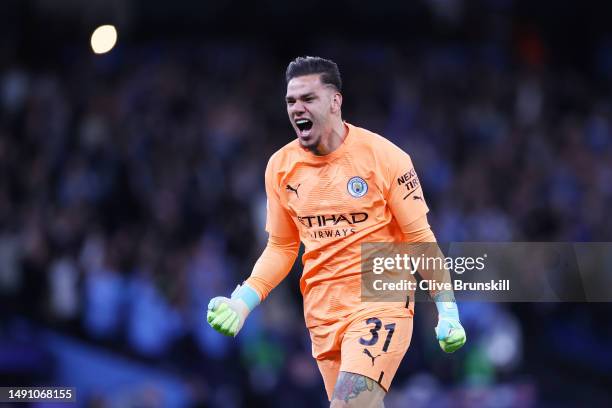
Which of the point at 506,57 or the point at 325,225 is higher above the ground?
the point at 506,57

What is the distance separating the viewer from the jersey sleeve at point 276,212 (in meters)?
7.22

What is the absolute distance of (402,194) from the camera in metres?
6.92

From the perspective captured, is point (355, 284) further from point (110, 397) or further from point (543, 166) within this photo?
point (543, 166)

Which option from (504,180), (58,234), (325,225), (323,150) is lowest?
(325,225)

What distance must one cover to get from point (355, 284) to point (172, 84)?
997cm

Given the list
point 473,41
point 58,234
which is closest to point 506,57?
point 473,41

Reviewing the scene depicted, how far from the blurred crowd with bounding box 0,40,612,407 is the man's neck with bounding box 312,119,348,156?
18.3 feet

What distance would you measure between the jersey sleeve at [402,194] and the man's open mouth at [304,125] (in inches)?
20.8

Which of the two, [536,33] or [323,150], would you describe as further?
[536,33]

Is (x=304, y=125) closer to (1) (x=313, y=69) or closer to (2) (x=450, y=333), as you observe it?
(1) (x=313, y=69)

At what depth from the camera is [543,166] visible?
1620 centimetres

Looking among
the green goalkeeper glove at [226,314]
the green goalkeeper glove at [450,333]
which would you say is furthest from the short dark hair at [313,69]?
the green goalkeeper glove at [450,333]

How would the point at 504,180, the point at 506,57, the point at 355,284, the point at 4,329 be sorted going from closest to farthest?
the point at 355,284 < the point at 4,329 < the point at 504,180 < the point at 506,57

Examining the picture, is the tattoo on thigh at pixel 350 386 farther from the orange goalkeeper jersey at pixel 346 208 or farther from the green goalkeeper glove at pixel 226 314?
the green goalkeeper glove at pixel 226 314
